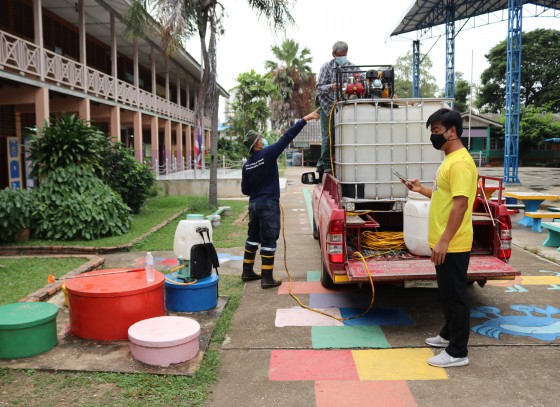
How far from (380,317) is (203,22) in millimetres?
11457

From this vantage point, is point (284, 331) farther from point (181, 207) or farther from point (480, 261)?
point (181, 207)

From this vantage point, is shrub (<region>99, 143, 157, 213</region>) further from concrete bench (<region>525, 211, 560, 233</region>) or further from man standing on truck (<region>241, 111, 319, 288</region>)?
concrete bench (<region>525, 211, 560, 233</region>)

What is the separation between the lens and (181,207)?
14484 millimetres

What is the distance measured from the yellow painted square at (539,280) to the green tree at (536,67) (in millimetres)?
46246

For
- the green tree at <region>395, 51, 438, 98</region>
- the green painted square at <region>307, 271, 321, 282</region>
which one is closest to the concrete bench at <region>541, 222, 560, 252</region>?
the green painted square at <region>307, 271, 321, 282</region>

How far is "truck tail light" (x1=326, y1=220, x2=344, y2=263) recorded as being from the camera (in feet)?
15.8

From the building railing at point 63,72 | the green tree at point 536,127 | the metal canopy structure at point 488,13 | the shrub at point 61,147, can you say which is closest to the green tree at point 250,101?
the metal canopy structure at point 488,13

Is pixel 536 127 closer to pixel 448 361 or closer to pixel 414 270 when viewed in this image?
pixel 414 270

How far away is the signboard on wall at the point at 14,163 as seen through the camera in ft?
47.0

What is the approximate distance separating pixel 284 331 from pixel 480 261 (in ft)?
6.91

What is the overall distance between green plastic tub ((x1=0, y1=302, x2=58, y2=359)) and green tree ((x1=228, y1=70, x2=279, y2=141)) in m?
33.4

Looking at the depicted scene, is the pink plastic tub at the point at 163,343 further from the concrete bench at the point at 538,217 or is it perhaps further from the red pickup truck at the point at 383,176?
the concrete bench at the point at 538,217

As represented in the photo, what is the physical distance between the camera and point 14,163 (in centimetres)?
1455

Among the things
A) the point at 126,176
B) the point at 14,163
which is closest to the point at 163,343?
the point at 126,176
